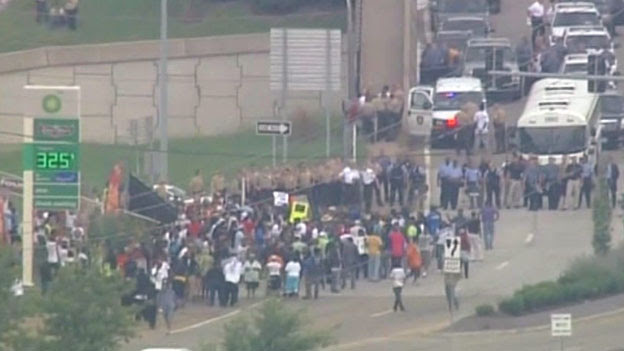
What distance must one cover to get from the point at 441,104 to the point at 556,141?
15.5 feet

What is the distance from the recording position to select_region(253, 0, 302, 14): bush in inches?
3386

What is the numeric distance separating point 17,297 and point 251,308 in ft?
30.7

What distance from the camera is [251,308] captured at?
179 ft

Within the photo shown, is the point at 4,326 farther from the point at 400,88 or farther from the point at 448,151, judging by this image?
the point at 400,88

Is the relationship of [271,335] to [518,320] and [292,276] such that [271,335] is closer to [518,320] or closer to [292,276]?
[518,320]

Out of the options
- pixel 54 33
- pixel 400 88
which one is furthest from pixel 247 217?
pixel 54 33

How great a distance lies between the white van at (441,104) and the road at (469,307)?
6.49m

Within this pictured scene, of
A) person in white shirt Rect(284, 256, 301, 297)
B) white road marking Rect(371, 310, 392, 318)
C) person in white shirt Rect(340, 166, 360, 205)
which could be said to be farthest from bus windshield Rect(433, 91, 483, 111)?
white road marking Rect(371, 310, 392, 318)

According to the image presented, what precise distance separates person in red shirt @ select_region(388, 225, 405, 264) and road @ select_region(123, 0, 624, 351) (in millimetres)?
668

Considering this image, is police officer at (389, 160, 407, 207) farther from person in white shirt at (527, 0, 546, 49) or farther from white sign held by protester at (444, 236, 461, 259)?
person in white shirt at (527, 0, 546, 49)

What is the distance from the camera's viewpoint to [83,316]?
45.2 m

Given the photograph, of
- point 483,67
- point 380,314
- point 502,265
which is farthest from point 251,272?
point 483,67

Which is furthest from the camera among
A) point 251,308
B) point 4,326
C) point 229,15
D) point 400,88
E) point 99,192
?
point 229,15

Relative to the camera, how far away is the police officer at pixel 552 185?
62.8 meters
